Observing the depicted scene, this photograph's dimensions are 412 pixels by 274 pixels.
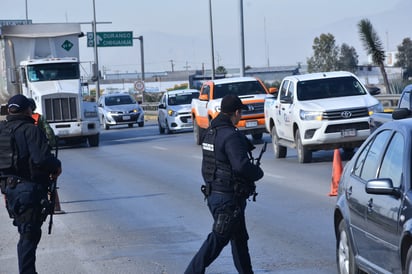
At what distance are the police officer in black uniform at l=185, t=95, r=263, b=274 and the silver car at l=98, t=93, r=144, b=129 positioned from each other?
38937mm

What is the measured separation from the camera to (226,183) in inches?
320

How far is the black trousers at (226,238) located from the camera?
813 cm

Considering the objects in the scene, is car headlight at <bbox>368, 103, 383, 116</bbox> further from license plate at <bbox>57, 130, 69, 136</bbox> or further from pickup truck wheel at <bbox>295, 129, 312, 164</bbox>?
license plate at <bbox>57, 130, 69, 136</bbox>

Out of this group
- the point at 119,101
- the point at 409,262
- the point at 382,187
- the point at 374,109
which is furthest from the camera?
the point at 119,101

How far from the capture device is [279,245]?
1105 cm

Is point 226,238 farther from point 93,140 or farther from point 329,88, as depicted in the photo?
point 93,140

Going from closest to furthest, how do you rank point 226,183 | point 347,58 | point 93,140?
point 226,183
point 93,140
point 347,58

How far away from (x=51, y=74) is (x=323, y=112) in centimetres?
1525

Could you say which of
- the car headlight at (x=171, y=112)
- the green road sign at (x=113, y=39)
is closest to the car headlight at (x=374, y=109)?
the car headlight at (x=171, y=112)

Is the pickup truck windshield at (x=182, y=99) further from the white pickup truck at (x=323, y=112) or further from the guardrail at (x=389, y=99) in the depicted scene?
the white pickup truck at (x=323, y=112)

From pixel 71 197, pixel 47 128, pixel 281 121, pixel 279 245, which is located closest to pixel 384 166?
pixel 279 245

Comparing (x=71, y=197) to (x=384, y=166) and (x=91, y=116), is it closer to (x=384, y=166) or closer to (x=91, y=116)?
(x=384, y=166)

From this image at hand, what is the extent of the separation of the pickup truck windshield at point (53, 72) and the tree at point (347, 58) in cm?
4036

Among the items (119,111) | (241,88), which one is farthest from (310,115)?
(119,111)
